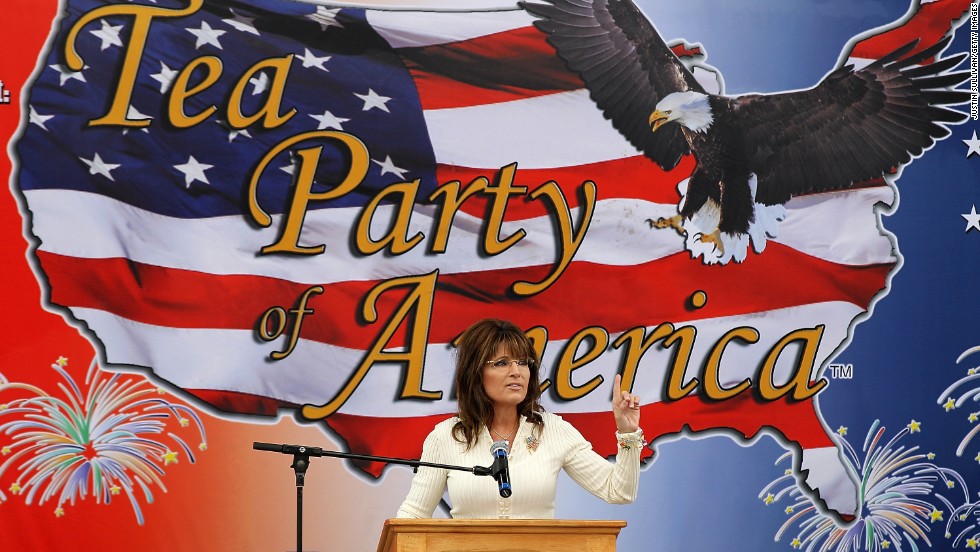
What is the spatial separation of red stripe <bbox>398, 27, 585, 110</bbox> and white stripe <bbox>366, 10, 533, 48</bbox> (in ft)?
0.08

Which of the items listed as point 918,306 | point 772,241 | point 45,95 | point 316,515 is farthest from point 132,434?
point 918,306

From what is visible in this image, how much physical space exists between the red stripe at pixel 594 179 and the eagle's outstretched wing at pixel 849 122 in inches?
14.1

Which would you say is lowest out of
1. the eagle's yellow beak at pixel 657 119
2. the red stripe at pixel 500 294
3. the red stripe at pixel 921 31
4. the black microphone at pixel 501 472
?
the black microphone at pixel 501 472

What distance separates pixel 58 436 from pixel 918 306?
335 centimetres

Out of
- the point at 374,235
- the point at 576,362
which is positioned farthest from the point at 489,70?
the point at 576,362

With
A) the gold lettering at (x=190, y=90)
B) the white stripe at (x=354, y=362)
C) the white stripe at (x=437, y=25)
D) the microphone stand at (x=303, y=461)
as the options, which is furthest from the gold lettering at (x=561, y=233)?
the microphone stand at (x=303, y=461)

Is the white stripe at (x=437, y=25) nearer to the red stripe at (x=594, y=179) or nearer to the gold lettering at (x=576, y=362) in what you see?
the red stripe at (x=594, y=179)

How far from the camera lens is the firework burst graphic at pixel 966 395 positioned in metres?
5.41

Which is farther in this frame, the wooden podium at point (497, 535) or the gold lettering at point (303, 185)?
the gold lettering at point (303, 185)

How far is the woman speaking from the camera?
355cm

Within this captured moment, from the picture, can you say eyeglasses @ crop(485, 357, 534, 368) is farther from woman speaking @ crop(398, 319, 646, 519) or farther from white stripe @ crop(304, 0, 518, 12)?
white stripe @ crop(304, 0, 518, 12)

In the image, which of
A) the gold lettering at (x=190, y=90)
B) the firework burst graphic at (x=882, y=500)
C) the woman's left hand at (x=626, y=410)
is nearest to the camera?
the woman's left hand at (x=626, y=410)

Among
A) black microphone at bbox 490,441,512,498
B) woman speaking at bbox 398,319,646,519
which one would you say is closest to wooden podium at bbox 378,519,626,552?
black microphone at bbox 490,441,512,498

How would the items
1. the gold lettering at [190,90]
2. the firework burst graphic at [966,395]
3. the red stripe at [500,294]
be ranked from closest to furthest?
1. the red stripe at [500,294]
2. the gold lettering at [190,90]
3. the firework burst graphic at [966,395]
